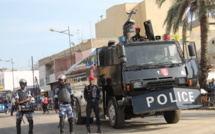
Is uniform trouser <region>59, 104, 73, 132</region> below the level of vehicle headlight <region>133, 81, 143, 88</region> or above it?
below

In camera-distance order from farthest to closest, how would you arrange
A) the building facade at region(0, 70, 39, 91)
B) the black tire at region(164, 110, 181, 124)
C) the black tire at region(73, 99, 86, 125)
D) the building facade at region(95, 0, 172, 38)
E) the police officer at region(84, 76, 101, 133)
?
1. the building facade at region(0, 70, 39, 91)
2. the building facade at region(95, 0, 172, 38)
3. the black tire at region(73, 99, 86, 125)
4. the black tire at region(164, 110, 181, 124)
5. the police officer at region(84, 76, 101, 133)

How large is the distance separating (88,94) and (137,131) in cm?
182

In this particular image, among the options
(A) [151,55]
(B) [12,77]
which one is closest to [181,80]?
(A) [151,55]

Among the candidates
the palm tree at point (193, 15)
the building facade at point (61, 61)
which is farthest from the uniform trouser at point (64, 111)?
the building facade at point (61, 61)

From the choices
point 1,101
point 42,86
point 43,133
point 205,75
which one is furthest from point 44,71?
point 43,133

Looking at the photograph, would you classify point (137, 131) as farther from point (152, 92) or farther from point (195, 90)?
point (195, 90)

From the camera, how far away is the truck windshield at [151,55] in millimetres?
11820

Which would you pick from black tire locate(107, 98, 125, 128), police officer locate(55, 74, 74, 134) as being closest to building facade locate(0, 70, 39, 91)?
black tire locate(107, 98, 125, 128)

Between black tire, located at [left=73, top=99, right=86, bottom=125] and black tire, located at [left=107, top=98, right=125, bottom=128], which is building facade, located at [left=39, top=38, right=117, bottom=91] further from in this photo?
black tire, located at [left=107, top=98, right=125, bottom=128]

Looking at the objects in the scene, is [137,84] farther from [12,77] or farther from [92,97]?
[12,77]

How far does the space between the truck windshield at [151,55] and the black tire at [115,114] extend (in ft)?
4.64

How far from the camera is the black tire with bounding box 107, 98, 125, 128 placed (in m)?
11.9

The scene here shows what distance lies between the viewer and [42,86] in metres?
70.1

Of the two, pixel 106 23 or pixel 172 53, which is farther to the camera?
pixel 106 23
